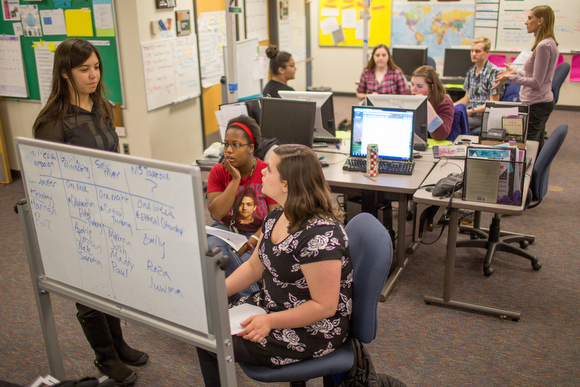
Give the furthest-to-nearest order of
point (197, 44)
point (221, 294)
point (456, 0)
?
point (456, 0) → point (197, 44) → point (221, 294)

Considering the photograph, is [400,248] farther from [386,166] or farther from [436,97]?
[436,97]

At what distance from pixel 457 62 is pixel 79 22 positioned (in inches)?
156

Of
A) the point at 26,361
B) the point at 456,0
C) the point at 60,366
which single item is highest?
the point at 456,0

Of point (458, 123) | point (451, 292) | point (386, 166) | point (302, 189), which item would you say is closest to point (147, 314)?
point (302, 189)

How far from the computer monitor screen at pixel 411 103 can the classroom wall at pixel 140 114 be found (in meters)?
1.98

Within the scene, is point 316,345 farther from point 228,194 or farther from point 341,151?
point 341,151

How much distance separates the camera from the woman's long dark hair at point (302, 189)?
1.69 metres

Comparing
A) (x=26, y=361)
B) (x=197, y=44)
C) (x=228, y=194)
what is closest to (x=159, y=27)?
(x=197, y=44)

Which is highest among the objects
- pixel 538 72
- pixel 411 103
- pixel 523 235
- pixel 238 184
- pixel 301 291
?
pixel 538 72

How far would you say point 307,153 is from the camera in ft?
5.69

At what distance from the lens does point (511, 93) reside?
4.82 metres

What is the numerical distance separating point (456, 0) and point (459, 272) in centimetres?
560

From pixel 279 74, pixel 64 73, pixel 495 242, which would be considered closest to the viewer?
pixel 64 73

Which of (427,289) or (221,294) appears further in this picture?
(427,289)
